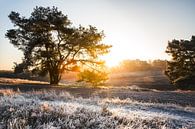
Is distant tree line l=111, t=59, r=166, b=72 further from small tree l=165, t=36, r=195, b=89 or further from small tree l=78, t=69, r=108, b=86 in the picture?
small tree l=78, t=69, r=108, b=86

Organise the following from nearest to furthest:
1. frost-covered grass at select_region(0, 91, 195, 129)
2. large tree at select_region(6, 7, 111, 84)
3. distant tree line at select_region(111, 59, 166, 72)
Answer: frost-covered grass at select_region(0, 91, 195, 129), large tree at select_region(6, 7, 111, 84), distant tree line at select_region(111, 59, 166, 72)

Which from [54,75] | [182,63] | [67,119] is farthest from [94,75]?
[67,119]

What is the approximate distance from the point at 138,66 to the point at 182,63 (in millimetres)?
90276

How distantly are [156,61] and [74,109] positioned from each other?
14445 cm

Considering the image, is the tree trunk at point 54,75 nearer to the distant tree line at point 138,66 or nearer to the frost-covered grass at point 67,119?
the frost-covered grass at point 67,119

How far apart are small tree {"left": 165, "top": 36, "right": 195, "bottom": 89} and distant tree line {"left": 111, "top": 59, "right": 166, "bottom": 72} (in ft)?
266

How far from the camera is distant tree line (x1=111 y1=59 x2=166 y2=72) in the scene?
480 ft

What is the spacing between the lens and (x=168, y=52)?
63.1 m

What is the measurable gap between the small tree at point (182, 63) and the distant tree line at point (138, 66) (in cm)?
8119

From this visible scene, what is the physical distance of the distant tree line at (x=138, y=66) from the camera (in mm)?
146375

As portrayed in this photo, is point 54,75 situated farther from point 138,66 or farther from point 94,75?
point 138,66

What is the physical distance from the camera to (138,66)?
150 m

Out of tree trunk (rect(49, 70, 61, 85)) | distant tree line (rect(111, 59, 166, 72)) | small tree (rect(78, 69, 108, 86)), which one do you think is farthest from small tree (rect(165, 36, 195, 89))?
distant tree line (rect(111, 59, 166, 72))

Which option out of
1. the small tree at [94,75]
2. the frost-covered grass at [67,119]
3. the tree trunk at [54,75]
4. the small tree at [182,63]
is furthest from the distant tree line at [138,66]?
the frost-covered grass at [67,119]
